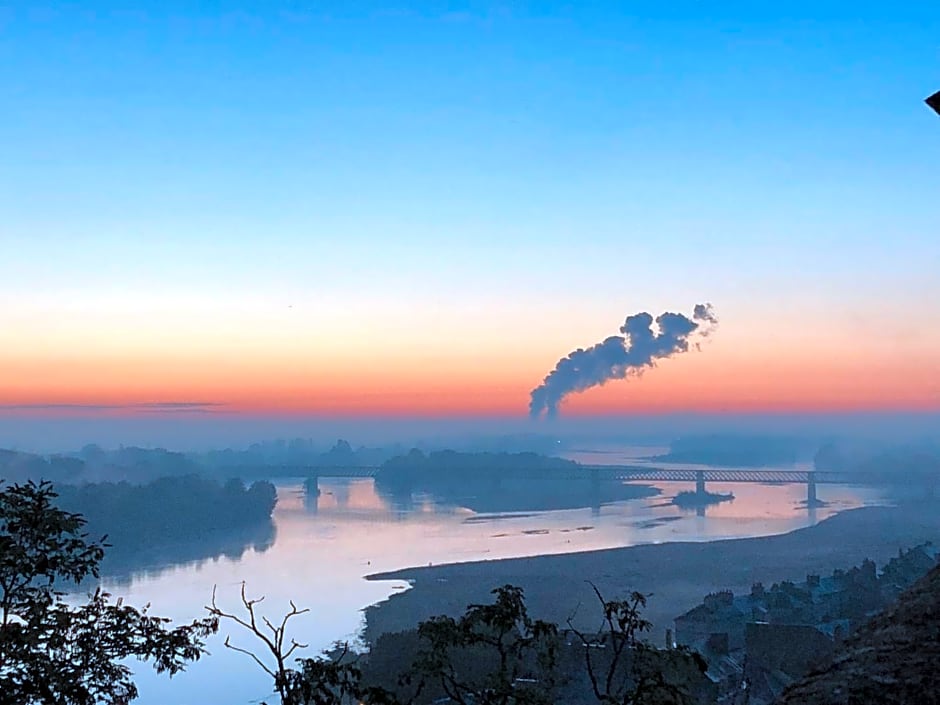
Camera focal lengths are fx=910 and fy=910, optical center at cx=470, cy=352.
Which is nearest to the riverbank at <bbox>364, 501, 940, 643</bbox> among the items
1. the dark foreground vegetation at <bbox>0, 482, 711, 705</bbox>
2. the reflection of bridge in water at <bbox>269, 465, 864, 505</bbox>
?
the dark foreground vegetation at <bbox>0, 482, 711, 705</bbox>

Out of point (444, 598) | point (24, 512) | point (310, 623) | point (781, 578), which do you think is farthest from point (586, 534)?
point (24, 512)

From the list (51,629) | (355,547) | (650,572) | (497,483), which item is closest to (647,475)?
(497,483)

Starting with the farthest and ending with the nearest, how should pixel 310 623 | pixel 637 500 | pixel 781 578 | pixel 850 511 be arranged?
pixel 637 500 < pixel 850 511 < pixel 781 578 < pixel 310 623

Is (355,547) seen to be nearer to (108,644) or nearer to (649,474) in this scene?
(108,644)

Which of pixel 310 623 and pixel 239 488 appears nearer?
pixel 310 623

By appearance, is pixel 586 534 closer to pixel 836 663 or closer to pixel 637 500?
pixel 637 500
